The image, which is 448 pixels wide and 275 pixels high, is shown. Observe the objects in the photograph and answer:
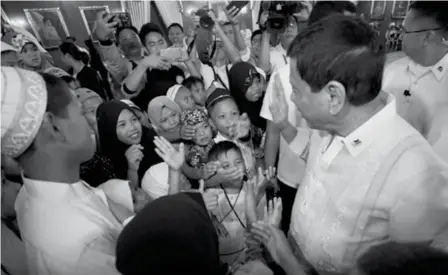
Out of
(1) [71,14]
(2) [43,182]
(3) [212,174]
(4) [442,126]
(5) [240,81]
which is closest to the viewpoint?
(2) [43,182]

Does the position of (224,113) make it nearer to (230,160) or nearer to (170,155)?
(230,160)

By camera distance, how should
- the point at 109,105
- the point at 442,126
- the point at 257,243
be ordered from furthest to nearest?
the point at 109,105 → the point at 442,126 → the point at 257,243

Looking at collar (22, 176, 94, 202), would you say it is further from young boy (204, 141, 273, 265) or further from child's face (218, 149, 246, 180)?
child's face (218, 149, 246, 180)

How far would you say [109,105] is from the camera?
1.99 m

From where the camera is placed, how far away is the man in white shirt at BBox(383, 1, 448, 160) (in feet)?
4.51

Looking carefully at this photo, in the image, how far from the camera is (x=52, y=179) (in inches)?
38.3

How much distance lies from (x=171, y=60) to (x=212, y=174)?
137 cm

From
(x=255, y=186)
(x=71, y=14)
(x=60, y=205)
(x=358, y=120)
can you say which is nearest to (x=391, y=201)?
(x=358, y=120)

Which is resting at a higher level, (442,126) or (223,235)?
(442,126)

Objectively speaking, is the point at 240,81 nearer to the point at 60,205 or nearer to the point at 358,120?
the point at 358,120

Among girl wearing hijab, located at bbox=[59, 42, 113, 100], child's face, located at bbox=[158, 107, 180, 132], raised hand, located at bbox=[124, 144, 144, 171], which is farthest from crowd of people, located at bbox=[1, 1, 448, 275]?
girl wearing hijab, located at bbox=[59, 42, 113, 100]

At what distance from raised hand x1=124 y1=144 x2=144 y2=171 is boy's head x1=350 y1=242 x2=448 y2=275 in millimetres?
1614

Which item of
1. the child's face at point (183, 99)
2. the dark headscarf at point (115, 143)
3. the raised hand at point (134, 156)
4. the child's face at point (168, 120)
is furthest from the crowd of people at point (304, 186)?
the child's face at point (183, 99)

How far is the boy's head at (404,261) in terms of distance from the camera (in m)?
0.53
